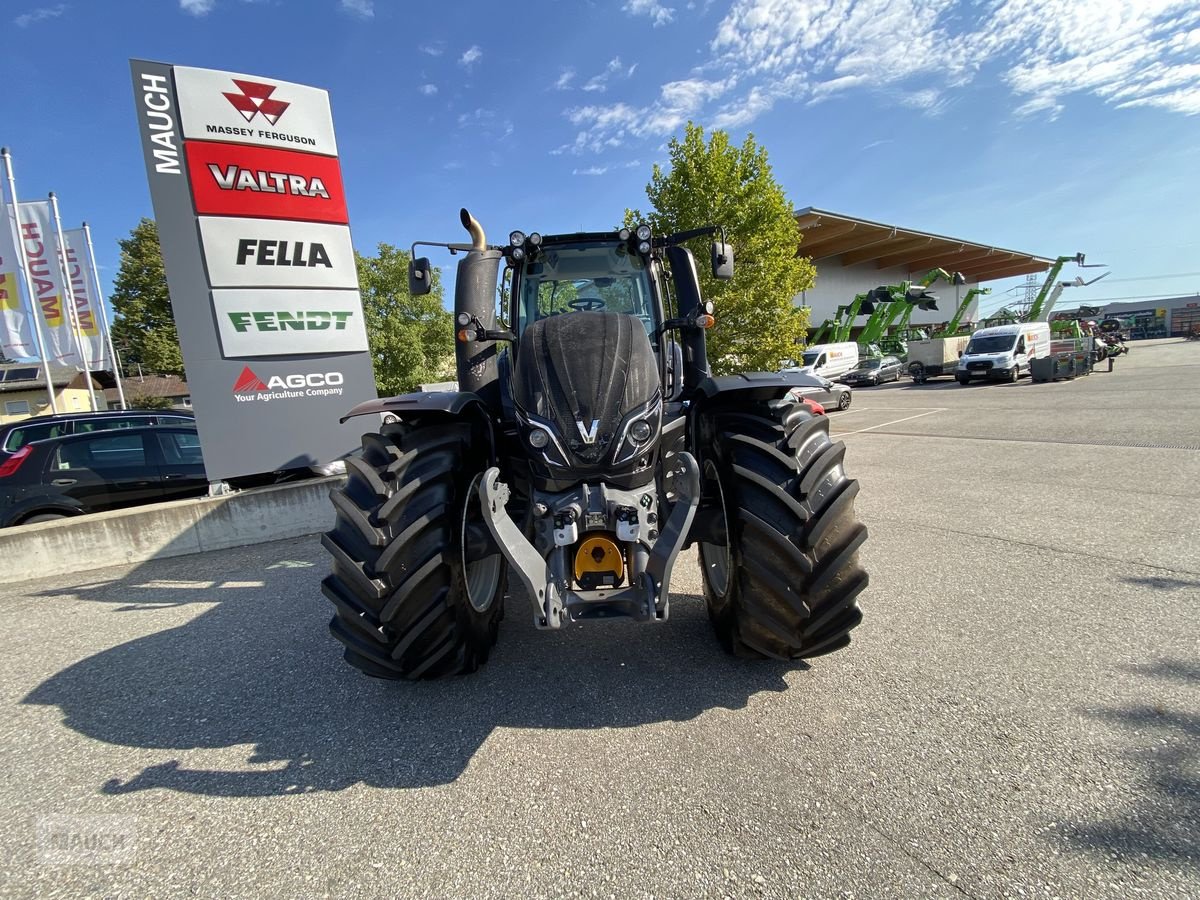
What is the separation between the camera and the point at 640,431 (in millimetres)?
2424

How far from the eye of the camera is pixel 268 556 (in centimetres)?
552

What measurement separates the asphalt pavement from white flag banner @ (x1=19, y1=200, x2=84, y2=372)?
50.2 feet

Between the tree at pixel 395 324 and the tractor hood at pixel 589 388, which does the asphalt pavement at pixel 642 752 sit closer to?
the tractor hood at pixel 589 388

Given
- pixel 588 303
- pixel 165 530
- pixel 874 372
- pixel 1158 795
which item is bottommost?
pixel 1158 795

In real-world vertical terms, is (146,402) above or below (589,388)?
above

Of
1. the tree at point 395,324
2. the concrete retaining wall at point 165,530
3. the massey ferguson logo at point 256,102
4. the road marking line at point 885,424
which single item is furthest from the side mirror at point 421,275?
the tree at point 395,324

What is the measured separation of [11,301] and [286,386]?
13995mm

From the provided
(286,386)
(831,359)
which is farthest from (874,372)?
(286,386)

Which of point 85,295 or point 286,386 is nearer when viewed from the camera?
point 286,386

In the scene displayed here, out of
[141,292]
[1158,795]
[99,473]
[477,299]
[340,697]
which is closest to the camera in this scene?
[1158,795]

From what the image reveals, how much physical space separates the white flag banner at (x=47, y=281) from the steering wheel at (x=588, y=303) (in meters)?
A: 17.6

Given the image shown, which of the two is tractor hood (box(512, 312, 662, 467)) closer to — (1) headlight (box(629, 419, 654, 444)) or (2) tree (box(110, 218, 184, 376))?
(1) headlight (box(629, 419, 654, 444))

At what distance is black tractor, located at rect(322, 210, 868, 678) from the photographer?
2289 millimetres

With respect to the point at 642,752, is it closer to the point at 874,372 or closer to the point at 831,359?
the point at 831,359
